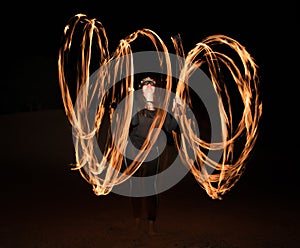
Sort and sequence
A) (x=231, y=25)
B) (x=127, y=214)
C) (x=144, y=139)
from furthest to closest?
(x=231, y=25), (x=127, y=214), (x=144, y=139)

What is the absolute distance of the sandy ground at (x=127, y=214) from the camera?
16.8 feet

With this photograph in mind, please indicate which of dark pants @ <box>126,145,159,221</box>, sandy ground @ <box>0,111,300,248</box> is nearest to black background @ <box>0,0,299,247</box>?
sandy ground @ <box>0,111,300,248</box>

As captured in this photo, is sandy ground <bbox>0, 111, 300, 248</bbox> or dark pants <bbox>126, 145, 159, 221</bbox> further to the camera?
dark pants <bbox>126, 145, 159, 221</bbox>

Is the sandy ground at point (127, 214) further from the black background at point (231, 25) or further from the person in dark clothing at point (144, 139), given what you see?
the black background at point (231, 25)

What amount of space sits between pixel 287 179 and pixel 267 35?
8.01m

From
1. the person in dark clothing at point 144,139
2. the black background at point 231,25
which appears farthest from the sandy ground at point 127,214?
the black background at point 231,25

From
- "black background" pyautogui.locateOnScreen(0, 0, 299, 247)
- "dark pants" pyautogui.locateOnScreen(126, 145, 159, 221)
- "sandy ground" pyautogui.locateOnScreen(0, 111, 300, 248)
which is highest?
"black background" pyautogui.locateOnScreen(0, 0, 299, 247)

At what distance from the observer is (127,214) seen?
20.1ft

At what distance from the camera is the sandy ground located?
201 inches

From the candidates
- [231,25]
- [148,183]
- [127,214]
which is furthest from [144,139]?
[231,25]

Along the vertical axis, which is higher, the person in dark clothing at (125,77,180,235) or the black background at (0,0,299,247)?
the black background at (0,0,299,247)

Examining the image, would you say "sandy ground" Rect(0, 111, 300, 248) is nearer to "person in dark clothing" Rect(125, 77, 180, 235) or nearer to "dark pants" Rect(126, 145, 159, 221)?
→ "dark pants" Rect(126, 145, 159, 221)

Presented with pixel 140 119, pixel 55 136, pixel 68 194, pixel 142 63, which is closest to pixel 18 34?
pixel 142 63

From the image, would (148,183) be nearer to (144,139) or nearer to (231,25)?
(144,139)
